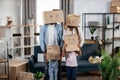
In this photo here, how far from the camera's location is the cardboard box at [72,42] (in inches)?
173

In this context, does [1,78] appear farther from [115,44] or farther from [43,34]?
→ [115,44]

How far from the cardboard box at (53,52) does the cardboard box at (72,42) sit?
185mm

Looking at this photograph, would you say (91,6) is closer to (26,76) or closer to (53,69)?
(26,76)

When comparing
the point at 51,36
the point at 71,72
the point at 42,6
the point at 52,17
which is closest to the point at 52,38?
the point at 51,36

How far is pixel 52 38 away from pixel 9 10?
2990 millimetres

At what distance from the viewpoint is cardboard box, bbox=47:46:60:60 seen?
14.3 feet

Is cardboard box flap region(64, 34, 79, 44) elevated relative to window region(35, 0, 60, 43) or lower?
lower

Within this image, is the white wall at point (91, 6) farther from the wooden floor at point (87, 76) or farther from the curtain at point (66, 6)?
the wooden floor at point (87, 76)

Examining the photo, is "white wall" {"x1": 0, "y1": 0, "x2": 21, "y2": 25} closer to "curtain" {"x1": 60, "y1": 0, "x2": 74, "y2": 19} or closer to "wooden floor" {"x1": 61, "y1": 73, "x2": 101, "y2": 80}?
"curtain" {"x1": 60, "y1": 0, "x2": 74, "y2": 19}

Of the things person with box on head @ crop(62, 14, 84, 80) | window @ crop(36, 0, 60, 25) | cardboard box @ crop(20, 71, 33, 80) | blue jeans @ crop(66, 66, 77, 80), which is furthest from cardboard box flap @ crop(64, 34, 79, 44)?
window @ crop(36, 0, 60, 25)

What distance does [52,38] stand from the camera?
14.1 feet

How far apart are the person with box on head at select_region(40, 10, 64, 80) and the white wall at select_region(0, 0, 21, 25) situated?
2.68m

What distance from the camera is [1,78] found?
5.05 metres

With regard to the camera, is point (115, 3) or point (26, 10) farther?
point (115, 3)
